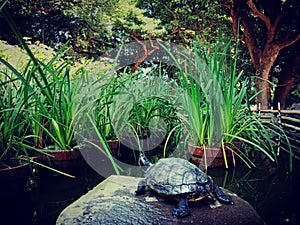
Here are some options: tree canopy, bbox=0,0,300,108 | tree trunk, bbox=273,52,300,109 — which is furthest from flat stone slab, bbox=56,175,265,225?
tree trunk, bbox=273,52,300,109

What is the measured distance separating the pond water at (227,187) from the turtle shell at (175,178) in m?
0.18

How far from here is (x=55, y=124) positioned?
3.45 feet

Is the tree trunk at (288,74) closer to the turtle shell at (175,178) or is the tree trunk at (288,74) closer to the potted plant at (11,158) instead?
the turtle shell at (175,178)

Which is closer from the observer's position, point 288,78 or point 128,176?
point 128,176

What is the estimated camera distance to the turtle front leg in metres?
0.64

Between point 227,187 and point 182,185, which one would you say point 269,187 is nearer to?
point 227,187

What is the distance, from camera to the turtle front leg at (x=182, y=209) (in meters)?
0.64

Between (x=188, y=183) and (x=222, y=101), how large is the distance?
616 millimetres

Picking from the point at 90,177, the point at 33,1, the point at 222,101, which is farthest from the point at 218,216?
the point at 33,1

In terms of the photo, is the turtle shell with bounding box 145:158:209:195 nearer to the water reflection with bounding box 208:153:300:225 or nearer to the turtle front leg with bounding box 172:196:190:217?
the turtle front leg with bounding box 172:196:190:217

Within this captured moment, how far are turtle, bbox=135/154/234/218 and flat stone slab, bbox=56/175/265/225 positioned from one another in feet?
0.07

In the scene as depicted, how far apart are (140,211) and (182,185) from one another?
0.14 m

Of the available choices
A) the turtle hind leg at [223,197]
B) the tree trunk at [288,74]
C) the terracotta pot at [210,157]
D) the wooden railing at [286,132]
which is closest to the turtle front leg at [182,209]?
the turtle hind leg at [223,197]

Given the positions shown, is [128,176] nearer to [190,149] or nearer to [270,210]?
[190,149]
